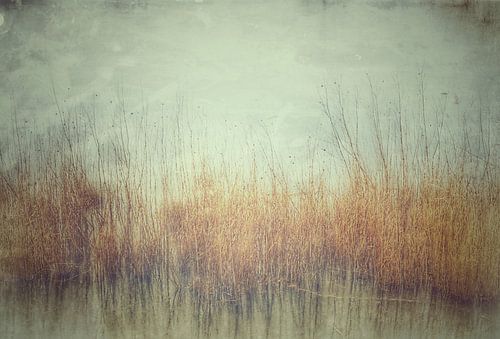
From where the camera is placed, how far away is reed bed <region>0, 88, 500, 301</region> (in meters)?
2.85

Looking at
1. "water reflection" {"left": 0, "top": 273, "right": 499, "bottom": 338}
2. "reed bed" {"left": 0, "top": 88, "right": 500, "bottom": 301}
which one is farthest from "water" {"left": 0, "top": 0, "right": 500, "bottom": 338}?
"reed bed" {"left": 0, "top": 88, "right": 500, "bottom": 301}

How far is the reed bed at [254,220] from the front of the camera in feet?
9.36

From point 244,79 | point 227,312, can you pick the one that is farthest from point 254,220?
point 244,79

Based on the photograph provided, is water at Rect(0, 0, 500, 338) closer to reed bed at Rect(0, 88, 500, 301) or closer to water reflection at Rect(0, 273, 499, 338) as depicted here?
water reflection at Rect(0, 273, 499, 338)

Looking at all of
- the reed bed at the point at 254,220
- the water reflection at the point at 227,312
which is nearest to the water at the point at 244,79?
the water reflection at the point at 227,312

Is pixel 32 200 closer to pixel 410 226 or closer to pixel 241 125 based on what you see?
pixel 241 125

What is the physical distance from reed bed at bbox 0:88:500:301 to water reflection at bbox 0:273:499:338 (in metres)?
0.06

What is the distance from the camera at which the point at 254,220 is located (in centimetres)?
286

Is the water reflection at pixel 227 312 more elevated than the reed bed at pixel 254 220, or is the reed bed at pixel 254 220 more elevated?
the reed bed at pixel 254 220

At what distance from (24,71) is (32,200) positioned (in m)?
0.71

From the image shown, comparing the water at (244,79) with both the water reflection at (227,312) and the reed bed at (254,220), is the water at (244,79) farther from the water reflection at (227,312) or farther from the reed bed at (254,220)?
the reed bed at (254,220)

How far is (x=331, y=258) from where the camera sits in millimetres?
2865

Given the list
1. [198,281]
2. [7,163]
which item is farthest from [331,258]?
[7,163]

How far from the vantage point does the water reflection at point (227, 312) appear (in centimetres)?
287
